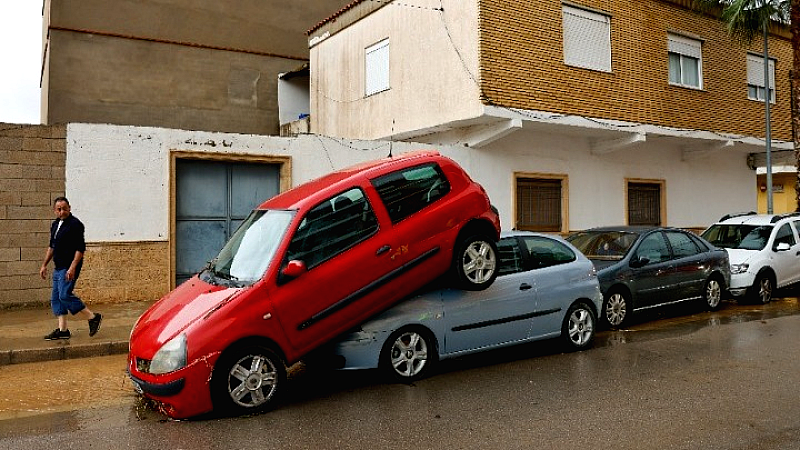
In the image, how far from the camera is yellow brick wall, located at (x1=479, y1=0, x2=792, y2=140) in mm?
13039

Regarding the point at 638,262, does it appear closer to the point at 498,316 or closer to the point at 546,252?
the point at 546,252

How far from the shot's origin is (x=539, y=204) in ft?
49.2

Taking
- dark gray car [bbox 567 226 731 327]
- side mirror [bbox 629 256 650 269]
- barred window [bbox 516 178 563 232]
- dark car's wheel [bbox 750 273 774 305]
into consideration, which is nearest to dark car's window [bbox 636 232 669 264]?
dark gray car [bbox 567 226 731 327]

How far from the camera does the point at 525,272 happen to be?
7004 millimetres

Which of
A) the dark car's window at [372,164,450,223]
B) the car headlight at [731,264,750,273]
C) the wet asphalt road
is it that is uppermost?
the dark car's window at [372,164,450,223]

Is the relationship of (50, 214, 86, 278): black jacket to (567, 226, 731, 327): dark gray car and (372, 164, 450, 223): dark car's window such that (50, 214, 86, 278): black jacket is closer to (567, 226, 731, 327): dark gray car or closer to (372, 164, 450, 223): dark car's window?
(372, 164, 450, 223): dark car's window

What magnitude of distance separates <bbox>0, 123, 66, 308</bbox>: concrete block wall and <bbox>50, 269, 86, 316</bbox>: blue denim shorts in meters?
2.91

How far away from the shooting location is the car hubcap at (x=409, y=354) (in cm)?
606

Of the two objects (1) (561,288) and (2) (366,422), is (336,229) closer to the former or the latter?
(2) (366,422)

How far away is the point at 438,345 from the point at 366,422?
154 centimetres

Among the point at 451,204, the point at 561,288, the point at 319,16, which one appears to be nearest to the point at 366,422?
the point at 451,204

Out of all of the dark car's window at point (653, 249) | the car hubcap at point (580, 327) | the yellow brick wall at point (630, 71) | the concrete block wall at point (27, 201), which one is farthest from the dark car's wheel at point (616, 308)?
the concrete block wall at point (27, 201)

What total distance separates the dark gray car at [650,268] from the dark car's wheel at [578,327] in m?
1.39

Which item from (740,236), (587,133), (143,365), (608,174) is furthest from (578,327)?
(608,174)
